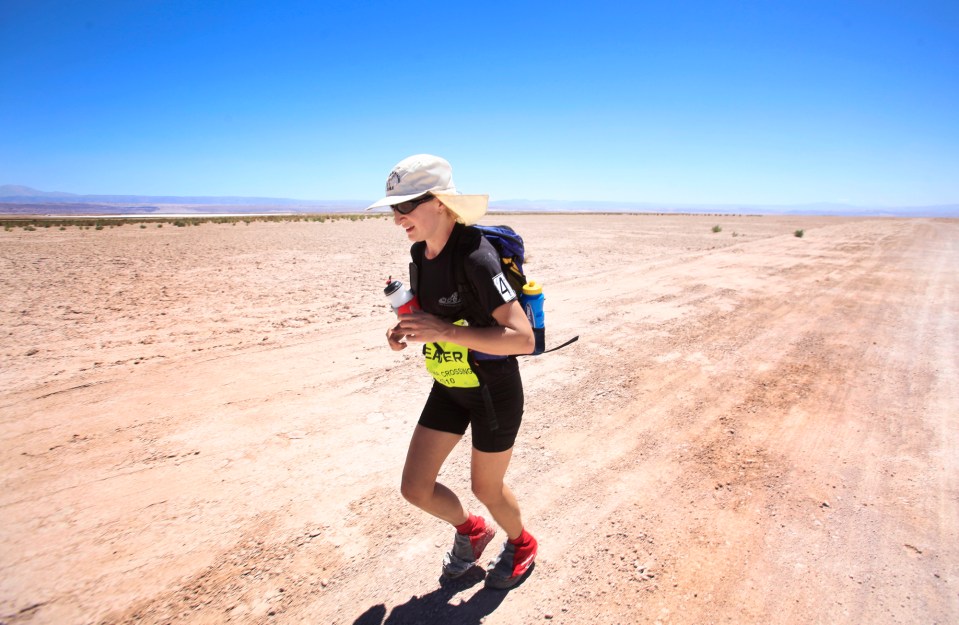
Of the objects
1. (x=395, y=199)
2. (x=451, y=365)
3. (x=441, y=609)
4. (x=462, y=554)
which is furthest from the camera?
(x=462, y=554)

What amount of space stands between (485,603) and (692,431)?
2.45 metres

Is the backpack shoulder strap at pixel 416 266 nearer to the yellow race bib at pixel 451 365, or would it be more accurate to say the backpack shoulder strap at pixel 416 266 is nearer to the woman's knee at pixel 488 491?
the yellow race bib at pixel 451 365

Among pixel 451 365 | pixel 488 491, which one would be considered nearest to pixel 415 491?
pixel 488 491

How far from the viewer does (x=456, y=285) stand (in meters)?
1.99

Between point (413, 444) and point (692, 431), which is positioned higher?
point (413, 444)

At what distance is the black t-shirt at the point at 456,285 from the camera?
Answer: 6.17 feet

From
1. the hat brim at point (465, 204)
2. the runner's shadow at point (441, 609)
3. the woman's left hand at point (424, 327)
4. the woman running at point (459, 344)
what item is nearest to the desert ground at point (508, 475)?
the runner's shadow at point (441, 609)

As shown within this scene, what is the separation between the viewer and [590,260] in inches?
592

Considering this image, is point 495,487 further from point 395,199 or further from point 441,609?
point 395,199

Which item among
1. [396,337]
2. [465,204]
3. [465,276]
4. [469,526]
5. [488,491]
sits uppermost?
[465,204]

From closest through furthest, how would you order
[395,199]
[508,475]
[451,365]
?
[395,199], [451,365], [508,475]

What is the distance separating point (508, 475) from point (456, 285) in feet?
6.26

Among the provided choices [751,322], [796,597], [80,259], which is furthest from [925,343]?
[80,259]

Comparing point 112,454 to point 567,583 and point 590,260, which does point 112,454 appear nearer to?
point 567,583
